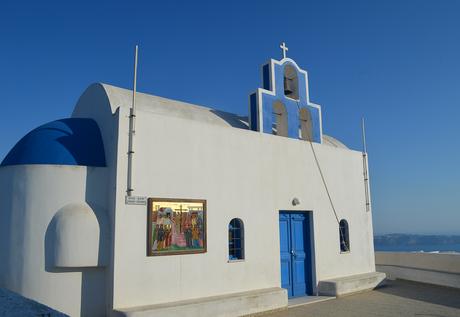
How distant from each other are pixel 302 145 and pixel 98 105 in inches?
239

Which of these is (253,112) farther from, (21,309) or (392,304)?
(21,309)

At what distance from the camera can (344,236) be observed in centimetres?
1380

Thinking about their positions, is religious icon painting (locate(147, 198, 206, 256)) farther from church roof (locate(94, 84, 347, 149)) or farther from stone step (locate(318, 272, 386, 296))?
stone step (locate(318, 272, 386, 296))

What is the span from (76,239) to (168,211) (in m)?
2.05

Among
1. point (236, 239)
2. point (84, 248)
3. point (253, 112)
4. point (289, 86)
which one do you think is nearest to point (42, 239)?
point (84, 248)

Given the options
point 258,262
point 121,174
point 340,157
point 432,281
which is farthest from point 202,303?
point 432,281

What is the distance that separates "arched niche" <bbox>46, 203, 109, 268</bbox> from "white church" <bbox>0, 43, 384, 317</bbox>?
2cm

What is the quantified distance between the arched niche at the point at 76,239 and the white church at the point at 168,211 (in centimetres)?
2

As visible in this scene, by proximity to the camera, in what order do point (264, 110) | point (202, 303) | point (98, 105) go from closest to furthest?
point (202, 303) < point (98, 105) < point (264, 110)

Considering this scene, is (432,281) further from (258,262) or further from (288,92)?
(288,92)

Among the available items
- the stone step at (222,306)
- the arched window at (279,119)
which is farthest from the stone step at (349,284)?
the arched window at (279,119)

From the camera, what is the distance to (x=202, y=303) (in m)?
9.08

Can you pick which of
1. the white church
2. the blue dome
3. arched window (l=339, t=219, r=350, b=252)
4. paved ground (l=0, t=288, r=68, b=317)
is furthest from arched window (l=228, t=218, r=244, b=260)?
paved ground (l=0, t=288, r=68, b=317)

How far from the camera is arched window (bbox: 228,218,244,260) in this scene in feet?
35.5
